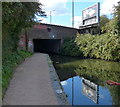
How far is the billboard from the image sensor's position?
23.8m

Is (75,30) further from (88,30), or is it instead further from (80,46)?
(80,46)

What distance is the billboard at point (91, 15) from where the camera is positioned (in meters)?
23.8

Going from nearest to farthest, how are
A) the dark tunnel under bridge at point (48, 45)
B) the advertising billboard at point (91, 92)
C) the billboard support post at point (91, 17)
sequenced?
the advertising billboard at point (91, 92) → the billboard support post at point (91, 17) → the dark tunnel under bridge at point (48, 45)

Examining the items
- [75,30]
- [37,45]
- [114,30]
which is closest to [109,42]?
[114,30]

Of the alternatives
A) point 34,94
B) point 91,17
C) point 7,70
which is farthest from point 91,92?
point 91,17

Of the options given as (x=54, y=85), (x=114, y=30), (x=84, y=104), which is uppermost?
(x=114, y=30)

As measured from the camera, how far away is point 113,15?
16.8 metres

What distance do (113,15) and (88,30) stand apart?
11155mm

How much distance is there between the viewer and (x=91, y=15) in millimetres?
25219

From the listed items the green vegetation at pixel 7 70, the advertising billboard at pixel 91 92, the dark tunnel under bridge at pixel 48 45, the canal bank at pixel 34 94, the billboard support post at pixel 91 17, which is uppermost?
the billboard support post at pixel 91 17

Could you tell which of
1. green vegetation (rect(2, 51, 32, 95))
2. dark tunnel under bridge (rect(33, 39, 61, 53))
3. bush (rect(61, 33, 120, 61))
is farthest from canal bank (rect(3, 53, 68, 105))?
dark tunnel under bridge (rect(33, 39, 61, 53))

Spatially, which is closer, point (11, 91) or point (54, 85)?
point (11, 91)

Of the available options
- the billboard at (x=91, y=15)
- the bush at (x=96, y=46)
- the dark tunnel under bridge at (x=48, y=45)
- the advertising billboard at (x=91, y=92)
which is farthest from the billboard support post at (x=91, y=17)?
the advertising billboard at (x=91, y=92)

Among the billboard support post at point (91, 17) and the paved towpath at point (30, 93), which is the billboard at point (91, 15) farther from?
the paved towpath at point (30, 93)
